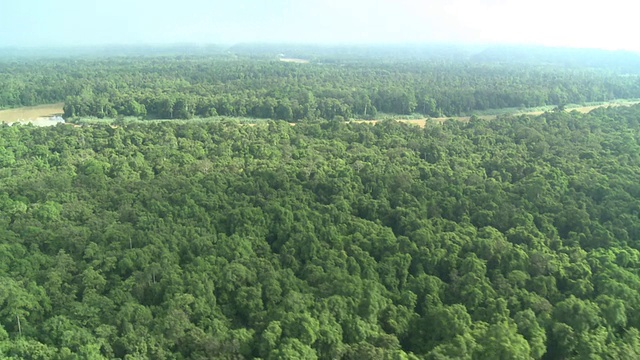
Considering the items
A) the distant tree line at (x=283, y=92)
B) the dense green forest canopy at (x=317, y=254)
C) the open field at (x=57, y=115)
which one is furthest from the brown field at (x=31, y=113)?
the dense green forest canopy at (x=317, y=254)

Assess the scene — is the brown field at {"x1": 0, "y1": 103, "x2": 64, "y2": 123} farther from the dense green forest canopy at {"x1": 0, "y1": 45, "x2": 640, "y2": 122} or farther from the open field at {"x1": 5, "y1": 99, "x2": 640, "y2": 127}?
the dense green forest canopy at {"x1": 0, "y1": 45, "x2": 640, "y2": 122}

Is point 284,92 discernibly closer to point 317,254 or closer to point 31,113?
point 31,113

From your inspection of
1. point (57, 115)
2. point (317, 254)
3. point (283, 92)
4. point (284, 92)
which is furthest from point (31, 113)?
point (317, 254)

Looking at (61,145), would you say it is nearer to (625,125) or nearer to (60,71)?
(625,125)

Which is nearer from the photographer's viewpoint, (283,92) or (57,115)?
(57,115)

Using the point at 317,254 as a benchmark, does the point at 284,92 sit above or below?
above

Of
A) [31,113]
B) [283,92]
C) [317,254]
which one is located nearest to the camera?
[317,254]
